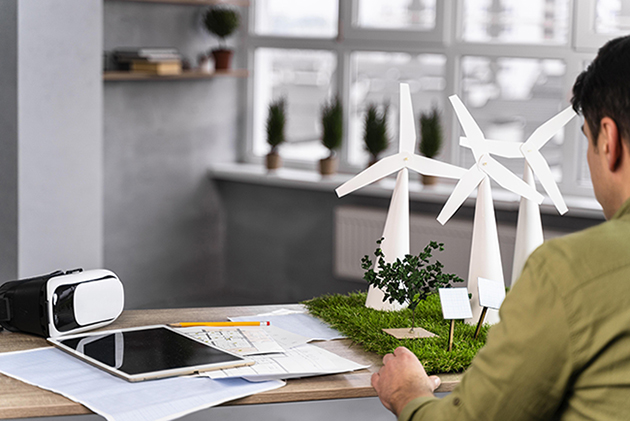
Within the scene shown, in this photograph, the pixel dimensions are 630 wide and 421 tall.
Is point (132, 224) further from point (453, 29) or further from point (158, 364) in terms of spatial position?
point (158, 364)

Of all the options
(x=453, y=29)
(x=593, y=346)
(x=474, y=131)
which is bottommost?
(x=593, y=346)

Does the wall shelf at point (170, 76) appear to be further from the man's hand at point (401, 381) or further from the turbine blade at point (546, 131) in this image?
the man's hand at point (401, 381)

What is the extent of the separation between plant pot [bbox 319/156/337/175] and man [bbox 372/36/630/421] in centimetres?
358

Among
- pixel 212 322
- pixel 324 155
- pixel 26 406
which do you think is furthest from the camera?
pixel 324 155

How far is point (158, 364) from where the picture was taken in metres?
1.67

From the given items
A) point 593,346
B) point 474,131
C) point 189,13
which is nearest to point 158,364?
point 593,346

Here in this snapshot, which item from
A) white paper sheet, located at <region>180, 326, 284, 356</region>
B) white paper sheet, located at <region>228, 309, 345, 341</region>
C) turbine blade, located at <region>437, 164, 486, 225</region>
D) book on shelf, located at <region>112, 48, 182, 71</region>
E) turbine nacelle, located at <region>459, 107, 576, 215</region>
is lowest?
A: white paper sheet, located at <region>228, 309, 345, 341</region>

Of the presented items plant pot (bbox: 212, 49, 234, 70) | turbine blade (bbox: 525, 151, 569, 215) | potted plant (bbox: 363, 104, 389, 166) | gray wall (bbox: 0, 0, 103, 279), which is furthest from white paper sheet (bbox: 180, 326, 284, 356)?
plant pot (bbox: 212, 49, 234, 70)

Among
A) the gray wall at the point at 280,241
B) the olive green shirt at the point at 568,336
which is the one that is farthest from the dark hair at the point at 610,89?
the gray wall at the point at 280,241

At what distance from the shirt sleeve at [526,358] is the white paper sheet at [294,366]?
1.76 ft

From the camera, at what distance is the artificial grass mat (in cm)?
176

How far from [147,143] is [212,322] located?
9.69 ft

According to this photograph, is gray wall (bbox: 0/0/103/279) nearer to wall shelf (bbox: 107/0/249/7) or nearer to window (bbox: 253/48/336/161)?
wall shelf (bbox: 107/0/249/7)

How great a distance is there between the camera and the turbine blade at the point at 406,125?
7.37 feet
